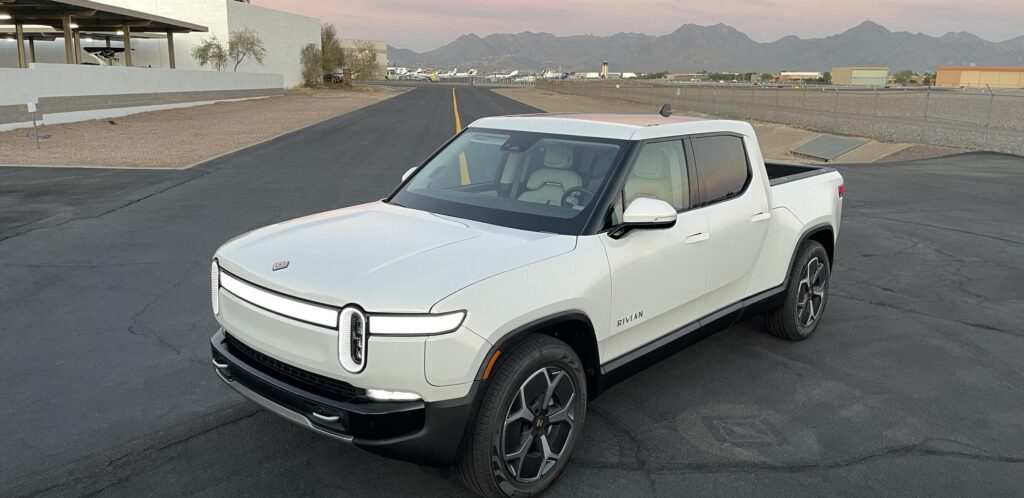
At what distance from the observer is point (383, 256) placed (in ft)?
11.4

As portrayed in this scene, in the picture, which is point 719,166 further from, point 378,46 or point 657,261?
point 378,46

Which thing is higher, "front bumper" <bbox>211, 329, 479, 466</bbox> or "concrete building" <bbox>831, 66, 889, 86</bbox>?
"concrete building" <bbox>831, 66, 889, 86</bbox>

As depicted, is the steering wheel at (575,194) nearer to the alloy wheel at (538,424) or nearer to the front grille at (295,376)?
the alloy wheel at (538,424)

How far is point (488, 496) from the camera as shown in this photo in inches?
135

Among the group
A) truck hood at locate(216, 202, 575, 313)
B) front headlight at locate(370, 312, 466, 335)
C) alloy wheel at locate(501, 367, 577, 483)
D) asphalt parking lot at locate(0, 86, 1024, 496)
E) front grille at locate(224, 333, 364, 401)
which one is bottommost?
asphalt parking lot at locate(0, 86, 1024, 496)

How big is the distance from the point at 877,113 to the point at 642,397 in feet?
127

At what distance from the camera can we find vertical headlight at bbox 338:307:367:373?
120 inches

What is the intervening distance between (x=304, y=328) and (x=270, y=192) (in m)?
10.3

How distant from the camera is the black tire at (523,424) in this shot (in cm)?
324

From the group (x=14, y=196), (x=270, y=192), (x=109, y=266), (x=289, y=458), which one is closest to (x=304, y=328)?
(x=289, y=458)

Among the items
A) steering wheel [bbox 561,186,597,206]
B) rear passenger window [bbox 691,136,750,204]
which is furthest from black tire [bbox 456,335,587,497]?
rear passenger window [bbox 691,136,750,204]

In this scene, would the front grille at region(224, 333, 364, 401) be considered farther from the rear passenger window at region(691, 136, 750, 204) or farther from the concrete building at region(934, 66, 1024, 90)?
the concrete building at region(934, 66, 1024, 90)

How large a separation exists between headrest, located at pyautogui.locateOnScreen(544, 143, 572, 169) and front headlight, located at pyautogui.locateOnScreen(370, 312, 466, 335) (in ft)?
5.68

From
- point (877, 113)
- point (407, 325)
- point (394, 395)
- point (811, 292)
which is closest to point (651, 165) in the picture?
point (407, 325)
